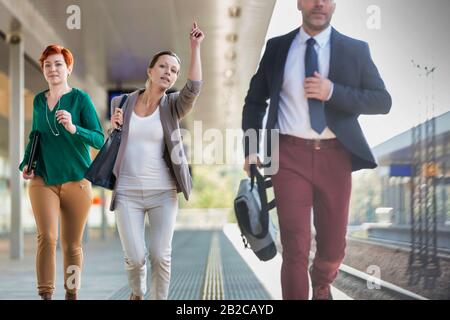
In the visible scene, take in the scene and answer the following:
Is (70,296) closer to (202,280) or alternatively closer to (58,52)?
(58,52)

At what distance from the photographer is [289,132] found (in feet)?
8.43

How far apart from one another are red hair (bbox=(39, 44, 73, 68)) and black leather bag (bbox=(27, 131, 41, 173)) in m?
0.31

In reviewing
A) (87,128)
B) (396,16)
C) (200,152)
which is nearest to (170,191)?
(200,152)

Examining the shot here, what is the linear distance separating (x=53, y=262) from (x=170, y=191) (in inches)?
24.0

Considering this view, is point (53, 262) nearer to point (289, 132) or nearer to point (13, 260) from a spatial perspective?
point (289, 132)

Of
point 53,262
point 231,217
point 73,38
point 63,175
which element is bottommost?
point 53,262

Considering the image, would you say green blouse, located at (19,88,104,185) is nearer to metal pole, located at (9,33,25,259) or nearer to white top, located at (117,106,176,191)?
white top, located at (117,106,176,191)

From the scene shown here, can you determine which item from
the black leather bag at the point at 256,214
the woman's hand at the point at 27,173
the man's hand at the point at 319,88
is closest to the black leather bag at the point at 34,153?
the woman's hand at the point at 27,173

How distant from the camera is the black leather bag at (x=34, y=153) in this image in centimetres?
267

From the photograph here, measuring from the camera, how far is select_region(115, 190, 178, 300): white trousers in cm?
263

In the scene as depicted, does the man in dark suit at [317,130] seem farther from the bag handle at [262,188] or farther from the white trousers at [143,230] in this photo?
the white trousers at [143,230]

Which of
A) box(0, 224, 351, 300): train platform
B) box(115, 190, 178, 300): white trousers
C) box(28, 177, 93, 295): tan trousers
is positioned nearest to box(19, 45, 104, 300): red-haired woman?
box(28, 177, 93, 295): tan trousers

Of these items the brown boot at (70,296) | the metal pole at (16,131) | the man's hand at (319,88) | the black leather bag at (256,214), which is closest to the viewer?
the man's hand at (319,88)

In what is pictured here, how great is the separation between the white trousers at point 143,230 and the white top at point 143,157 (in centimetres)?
4
